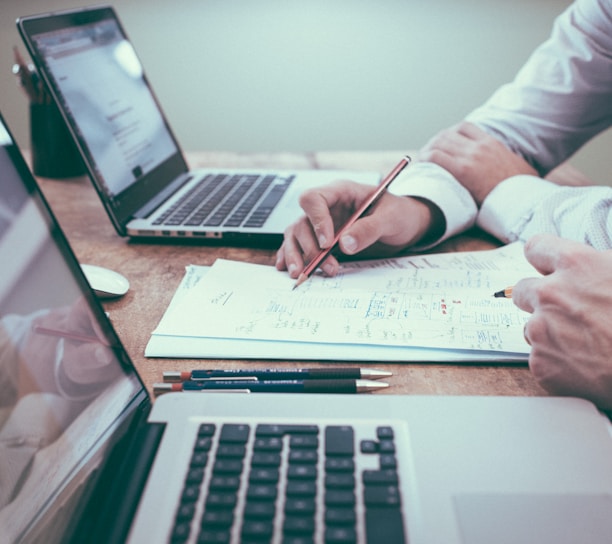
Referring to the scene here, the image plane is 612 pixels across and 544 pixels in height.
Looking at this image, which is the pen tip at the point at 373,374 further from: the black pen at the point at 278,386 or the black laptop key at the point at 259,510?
the black laptop key at the point at 259,510

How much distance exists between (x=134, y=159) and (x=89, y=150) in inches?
4.7

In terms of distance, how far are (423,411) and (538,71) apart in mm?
828

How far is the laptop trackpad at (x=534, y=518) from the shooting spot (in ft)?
1.09

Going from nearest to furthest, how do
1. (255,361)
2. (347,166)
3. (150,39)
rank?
(255,361) → (347,166) → (150,39)

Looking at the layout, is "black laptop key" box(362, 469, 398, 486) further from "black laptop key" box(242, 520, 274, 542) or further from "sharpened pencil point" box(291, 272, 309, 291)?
"sharpened pencil point" box(291, 272, 309, 291)

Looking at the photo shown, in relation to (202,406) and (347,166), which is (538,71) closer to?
(347,166)

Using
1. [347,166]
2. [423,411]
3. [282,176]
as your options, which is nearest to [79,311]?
[423,411]

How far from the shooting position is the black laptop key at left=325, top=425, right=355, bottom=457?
38 cm

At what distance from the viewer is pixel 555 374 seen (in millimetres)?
475

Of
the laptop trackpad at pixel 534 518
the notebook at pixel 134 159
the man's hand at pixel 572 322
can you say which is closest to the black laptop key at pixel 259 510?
the laptop trackpad at pixel 534 518

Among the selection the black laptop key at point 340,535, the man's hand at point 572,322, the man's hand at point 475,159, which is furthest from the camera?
the man's hand at point 475,159

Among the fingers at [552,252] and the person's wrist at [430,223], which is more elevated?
the fingers at [552,252]

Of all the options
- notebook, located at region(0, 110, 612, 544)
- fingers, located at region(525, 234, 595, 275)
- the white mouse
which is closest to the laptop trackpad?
notebook, located at region(0, 110, 612, 544)

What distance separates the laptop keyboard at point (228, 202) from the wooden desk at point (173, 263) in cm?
5
